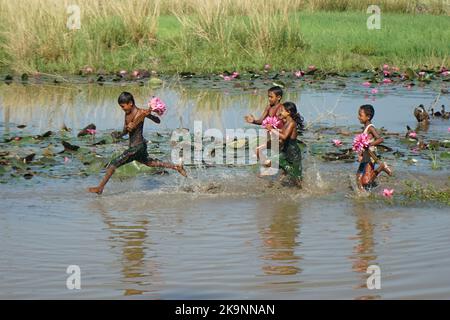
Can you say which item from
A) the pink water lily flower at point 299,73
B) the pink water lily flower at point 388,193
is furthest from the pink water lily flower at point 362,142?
the pink water lily flower at point 299,73

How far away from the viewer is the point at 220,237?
751cm

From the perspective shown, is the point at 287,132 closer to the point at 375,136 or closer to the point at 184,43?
the point at 375,136

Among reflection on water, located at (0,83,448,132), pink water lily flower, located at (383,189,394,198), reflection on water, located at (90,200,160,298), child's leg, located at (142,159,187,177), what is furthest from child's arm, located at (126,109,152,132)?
reflection on water, located at (0,83,448,132)

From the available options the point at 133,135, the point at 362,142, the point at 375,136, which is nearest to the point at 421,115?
the point at 375,136

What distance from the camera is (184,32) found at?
18609 mm

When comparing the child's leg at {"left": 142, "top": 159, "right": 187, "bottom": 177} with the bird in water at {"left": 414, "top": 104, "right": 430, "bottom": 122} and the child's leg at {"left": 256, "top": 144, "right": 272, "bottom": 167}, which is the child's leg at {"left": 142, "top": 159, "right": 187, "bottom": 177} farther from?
the bird in water at {"left": 414, "top": 104, "right": 430, "bottom": 122}

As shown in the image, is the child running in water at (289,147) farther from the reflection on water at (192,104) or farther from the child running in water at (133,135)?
the reflection on water at (192,104)

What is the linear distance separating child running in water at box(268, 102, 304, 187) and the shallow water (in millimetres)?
201

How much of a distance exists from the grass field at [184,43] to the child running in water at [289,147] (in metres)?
8.29

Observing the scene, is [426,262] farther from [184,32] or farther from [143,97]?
[184,32]

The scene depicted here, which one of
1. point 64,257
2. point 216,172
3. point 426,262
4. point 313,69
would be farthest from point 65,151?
point 313,69

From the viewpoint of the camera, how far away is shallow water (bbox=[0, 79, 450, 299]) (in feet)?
20.3

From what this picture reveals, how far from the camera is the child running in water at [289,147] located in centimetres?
964
